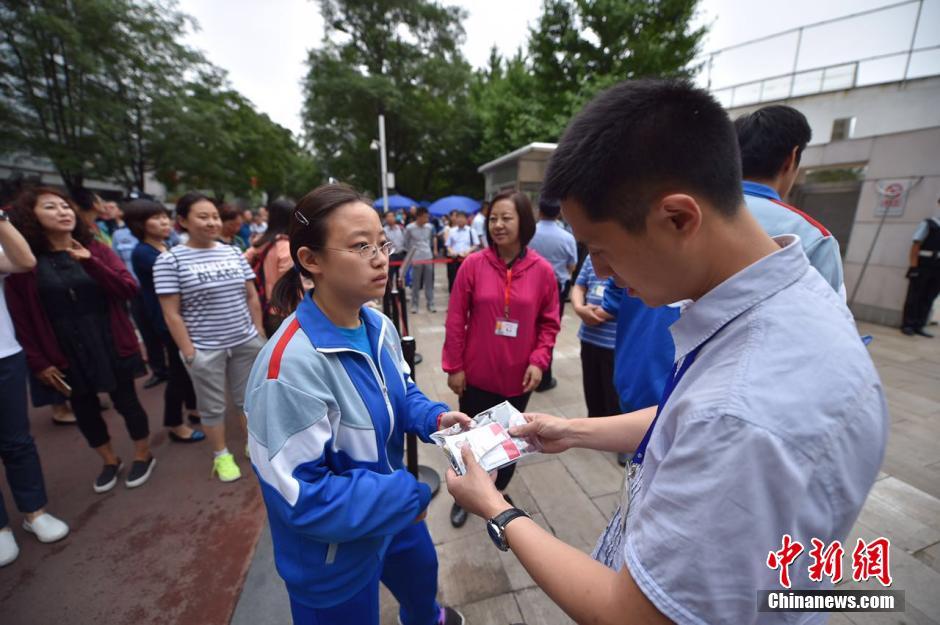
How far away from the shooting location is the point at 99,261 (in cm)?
296

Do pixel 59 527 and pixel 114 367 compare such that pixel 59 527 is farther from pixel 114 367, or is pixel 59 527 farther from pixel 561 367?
pixel 561 367

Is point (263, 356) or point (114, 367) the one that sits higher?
point (263, 356)

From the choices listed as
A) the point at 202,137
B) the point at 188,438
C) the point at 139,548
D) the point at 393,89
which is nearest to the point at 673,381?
the point at 139,548

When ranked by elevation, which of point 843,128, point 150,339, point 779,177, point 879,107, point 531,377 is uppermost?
point 879,107

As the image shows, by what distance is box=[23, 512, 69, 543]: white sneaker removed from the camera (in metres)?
2.71

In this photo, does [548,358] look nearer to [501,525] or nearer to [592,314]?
[592,314]

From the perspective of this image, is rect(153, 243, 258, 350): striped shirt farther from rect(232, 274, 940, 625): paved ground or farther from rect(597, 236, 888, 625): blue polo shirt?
rect(597, 236, 888, 625): blue polo shirt

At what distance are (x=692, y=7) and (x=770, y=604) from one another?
932 inches

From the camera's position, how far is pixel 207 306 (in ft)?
10.1

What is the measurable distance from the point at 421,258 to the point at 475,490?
8.03 m

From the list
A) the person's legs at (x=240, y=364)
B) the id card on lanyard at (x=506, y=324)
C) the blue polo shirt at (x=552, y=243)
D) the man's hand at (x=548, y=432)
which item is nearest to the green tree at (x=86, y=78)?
the person's legs at (x=240, y=364)

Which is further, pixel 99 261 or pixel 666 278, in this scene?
pixel 99 261

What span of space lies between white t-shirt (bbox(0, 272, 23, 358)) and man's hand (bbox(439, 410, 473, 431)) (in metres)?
2.84

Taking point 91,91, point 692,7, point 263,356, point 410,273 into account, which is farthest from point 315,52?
point 263,356
